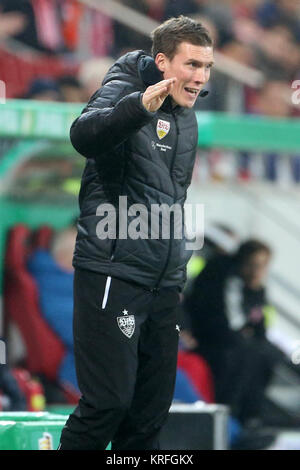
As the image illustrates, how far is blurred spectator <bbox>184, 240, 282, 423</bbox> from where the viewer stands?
8.28 metres

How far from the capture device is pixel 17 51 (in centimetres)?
926

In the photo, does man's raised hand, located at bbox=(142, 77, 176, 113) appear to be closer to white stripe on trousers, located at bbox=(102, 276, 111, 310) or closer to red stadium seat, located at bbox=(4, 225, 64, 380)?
white stripe on trousers, located at bbox=(102, 276, 111, 310)

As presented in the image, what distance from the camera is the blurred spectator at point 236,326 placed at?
326 inches

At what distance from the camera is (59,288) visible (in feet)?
26.4

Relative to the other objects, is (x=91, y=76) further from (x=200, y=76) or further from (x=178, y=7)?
(x=200, y=76)

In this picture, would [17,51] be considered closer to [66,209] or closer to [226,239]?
[66,209]

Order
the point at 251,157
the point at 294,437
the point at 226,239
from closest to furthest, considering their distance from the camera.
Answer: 1. the point at 294,437
2. the point at 226,239
3. the point at 251,157

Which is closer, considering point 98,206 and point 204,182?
point 98,206

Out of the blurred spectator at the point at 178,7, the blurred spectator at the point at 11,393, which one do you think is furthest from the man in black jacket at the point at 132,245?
the blurred spectator at the point at 178,7

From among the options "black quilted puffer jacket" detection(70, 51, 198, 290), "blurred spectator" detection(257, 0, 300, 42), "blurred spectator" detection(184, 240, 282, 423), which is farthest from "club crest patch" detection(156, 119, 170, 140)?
"blurred spectator" detection(257, 0, 300, 42)

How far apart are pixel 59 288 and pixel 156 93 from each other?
4.20 m

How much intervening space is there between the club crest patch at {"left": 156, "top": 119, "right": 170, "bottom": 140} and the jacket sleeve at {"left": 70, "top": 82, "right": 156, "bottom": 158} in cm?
16

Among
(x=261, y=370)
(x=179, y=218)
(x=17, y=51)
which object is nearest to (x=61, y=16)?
(x=17, y=51)

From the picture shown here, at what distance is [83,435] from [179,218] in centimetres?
87
